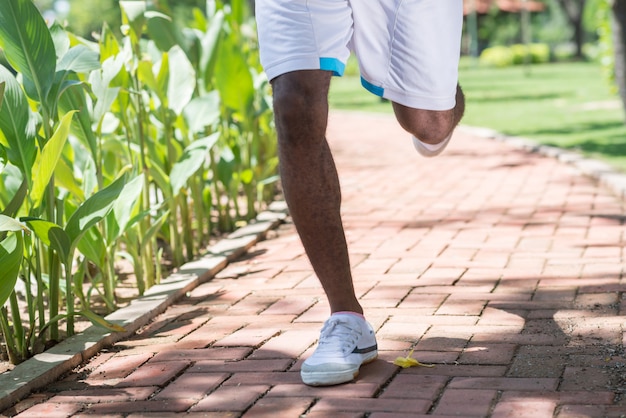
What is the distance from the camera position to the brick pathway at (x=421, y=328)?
99.0 inches

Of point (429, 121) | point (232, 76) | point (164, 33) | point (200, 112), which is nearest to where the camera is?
point (429, 121)

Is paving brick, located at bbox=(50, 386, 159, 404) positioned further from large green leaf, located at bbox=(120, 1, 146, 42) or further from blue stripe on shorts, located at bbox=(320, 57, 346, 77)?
large green leaf, located at bbox=(120, 1, 146, 42)

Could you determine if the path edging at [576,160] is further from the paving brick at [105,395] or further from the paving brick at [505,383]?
the paving brick at [105,395]

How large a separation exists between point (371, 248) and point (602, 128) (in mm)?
5632

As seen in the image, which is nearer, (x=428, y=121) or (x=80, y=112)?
(x=428, y=121)

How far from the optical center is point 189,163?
4113 mm

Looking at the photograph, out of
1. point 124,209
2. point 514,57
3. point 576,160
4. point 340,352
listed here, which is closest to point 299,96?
point 340,352

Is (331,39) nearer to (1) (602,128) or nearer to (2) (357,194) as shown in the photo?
(2) (357,194)

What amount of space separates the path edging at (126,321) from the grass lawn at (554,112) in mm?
3005

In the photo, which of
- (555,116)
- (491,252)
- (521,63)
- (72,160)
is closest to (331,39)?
(72,160)

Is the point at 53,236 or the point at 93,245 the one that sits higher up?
the point at 53,236

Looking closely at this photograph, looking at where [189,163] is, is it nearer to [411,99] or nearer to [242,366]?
[411,99]

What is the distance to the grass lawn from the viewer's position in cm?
848

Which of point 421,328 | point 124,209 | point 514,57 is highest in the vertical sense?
point 124,209
